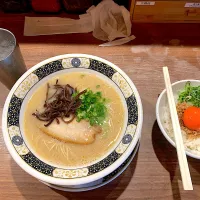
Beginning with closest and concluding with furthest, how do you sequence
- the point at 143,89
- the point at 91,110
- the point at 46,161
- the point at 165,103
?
the point at 46,161, the point at 91,110, the point at 165,103, the point at 143,89

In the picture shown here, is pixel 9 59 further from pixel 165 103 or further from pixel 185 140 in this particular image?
pixel 185 140

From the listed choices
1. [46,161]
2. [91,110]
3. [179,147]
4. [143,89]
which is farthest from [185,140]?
[46,161]

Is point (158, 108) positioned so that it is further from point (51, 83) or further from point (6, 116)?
point (6, 116)

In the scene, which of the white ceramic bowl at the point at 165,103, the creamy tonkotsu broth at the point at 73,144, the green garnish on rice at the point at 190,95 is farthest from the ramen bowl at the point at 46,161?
the green garnish on rice at the point at 190,95

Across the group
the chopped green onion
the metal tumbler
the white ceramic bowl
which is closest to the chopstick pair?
the white ceramic bowl

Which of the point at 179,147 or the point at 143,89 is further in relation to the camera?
the point at 143,89

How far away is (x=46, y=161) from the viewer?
103 cm

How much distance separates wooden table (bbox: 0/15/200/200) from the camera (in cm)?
111

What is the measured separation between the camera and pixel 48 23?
5.32 feet

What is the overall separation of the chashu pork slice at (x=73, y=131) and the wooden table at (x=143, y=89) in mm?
229

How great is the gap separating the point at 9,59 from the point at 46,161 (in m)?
0.51

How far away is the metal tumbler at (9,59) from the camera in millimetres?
1189

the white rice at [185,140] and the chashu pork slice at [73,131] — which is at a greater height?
the chashu pork slice at [73,131]

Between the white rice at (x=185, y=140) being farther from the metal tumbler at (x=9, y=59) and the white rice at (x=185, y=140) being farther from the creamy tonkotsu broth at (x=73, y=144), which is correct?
the metal tumbler at (x=9, y=59)
